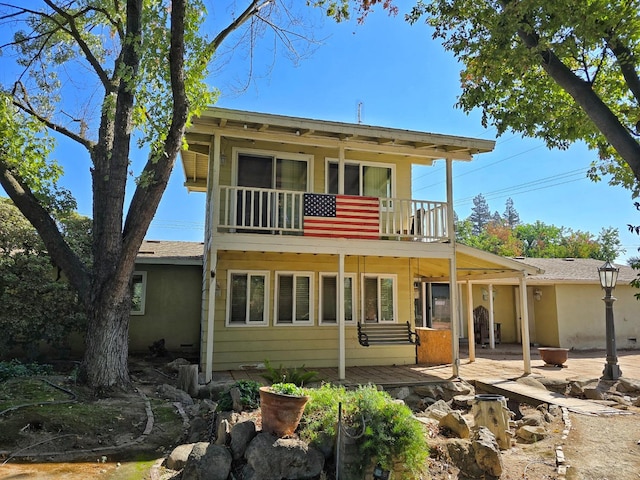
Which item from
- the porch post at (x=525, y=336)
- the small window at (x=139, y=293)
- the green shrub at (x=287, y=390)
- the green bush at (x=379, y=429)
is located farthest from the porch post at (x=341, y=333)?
the small window at (x=139, y=293)

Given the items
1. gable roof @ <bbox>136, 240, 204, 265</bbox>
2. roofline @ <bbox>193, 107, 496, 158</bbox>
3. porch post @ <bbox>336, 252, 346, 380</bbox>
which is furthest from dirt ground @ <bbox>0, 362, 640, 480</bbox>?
gable roof @ <bbox>136, 240, 204, 265</bbox>

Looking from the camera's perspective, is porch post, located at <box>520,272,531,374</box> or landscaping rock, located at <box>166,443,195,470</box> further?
porch post, located at <box>520,272,531,374</box>

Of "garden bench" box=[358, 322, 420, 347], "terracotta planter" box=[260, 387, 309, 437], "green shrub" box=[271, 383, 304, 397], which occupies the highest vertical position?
"garden bench" box=[358, 322, 420, 347]

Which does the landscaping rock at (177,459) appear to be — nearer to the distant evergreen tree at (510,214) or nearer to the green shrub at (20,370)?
the green shrub at (20,370)

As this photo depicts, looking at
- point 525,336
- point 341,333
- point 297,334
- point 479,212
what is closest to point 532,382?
point 525,336

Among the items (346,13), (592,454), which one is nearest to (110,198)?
(346,13)

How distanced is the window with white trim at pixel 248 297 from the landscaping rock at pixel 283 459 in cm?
602

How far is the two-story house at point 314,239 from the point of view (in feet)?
30.4

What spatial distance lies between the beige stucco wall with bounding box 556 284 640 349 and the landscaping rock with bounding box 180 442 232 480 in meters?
15.7

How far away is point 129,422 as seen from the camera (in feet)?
20.9

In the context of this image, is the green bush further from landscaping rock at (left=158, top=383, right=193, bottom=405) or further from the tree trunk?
the tree trunk

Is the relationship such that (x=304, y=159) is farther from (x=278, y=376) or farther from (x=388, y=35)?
(x=278, y=376)

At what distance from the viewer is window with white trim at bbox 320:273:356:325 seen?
11.1 meters

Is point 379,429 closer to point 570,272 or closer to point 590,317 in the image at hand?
point 590,317
